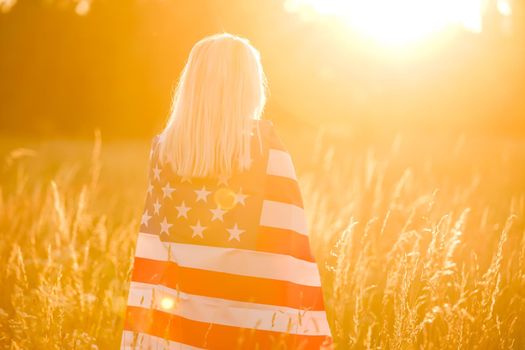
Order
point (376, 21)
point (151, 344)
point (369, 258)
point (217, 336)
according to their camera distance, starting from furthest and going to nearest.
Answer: point (376, 21) → point (369, 258) → point (151, 344) → point (217, 336)

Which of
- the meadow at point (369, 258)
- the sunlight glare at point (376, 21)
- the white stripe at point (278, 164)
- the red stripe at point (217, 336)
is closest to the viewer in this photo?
the red stripe at point (217, 336)

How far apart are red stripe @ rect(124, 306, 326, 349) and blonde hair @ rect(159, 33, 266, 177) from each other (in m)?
0.64

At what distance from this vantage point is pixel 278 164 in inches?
98.2

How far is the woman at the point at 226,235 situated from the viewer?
2.42m

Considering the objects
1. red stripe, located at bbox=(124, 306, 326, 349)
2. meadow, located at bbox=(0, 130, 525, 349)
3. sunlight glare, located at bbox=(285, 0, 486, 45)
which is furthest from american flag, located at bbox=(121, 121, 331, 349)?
sunlight glare, located at bbox=(285, 0, 486, 45)

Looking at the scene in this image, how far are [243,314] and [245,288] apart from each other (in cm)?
11

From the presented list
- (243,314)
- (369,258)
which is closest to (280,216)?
(243,314)

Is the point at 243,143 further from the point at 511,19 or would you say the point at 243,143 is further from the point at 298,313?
the point at 511,19

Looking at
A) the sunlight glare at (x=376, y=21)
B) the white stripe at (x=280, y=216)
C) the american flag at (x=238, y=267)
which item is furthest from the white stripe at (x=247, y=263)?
the sunlight glare at (x=376, y=21)

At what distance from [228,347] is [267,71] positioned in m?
14.7

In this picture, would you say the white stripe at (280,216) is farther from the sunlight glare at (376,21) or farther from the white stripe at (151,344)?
the sunlight glare at (376,21)

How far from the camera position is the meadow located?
2699 millimetres

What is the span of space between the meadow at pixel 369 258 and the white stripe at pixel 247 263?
173 mm

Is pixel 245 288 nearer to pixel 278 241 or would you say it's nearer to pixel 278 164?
pixel 278 241
